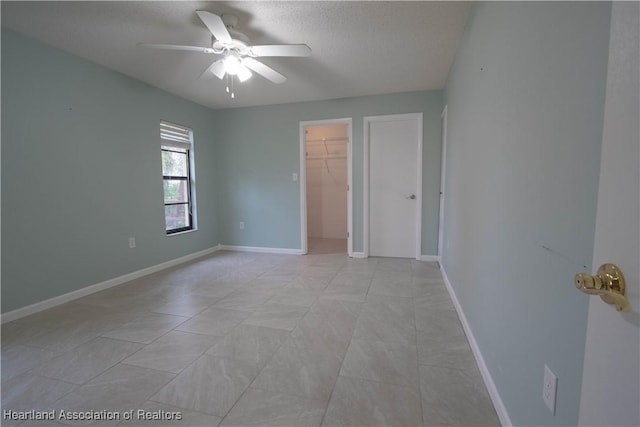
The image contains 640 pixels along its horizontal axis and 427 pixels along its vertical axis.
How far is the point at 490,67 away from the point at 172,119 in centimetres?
374

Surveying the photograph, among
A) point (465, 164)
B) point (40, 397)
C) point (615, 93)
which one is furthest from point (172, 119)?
point (615, 93)

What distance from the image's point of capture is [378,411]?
1.33 metres

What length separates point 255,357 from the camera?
5.78 feet

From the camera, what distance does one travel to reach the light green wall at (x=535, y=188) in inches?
28.4

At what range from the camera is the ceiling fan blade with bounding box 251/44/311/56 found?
81.4 inches

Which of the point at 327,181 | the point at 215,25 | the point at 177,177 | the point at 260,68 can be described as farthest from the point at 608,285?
the point at 327,181

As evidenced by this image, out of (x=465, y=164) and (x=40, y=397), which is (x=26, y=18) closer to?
(x=40, y=397)

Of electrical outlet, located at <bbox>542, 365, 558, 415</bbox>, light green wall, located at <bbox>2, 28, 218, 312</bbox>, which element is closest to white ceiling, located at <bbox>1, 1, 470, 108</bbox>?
light green wall, located at <bbox>2, 28, 218, 312</bbox>

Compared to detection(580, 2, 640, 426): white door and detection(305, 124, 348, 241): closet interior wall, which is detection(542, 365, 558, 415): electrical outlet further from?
detection(305, 124, 348, 241): closet interior wall

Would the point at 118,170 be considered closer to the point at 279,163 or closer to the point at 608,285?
the point at 279,163

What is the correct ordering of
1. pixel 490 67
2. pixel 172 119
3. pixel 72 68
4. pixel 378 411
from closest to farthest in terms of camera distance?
pixel 378 411 → pixel 490 67 → pixel 72 68 → pixel 172 119

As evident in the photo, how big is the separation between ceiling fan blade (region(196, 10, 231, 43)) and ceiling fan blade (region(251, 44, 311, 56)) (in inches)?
8.8

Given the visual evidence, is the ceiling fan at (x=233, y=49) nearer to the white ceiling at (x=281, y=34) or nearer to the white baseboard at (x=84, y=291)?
the white ceiling at (x=281, y=34)

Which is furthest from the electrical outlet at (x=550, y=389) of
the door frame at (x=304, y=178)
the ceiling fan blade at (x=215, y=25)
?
the door frame at (x=304, y=178)
